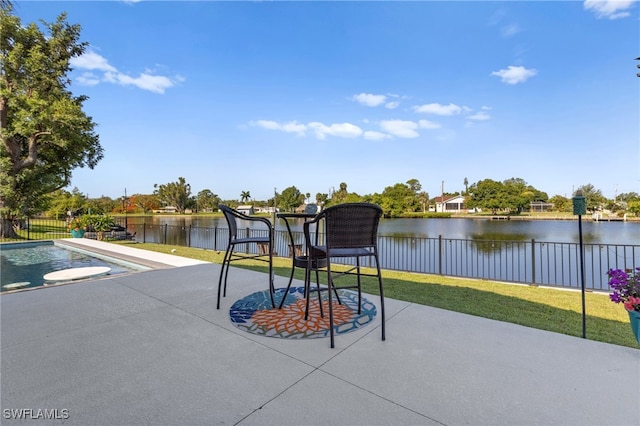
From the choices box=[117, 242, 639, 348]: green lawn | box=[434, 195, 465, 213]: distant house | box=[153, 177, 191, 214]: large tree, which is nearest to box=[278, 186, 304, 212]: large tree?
box=[153, 177, 191, 214]: large tree

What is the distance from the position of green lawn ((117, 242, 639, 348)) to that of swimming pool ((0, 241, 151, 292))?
3452 mm

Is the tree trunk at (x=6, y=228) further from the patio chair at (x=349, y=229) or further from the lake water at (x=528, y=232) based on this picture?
the patio chair at (x=349, y=229)

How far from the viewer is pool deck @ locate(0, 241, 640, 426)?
42.9 inches

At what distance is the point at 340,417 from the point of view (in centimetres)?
107

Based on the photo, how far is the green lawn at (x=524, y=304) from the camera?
233 cm

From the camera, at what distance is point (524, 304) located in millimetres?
3092

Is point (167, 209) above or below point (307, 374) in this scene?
above

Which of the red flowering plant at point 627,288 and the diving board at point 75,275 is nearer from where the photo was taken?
the red flowering plant at point 627,288

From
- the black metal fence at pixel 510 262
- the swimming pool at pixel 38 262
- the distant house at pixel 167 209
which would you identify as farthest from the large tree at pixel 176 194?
the swimming pool at pixel 38 262

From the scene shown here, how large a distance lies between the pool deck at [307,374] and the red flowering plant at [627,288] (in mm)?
278

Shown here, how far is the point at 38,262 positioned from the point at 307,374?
286 inches

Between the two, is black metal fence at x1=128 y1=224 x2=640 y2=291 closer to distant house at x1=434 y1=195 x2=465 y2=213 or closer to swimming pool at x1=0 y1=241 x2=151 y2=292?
swimming pool at x1=0 y1=241 x2=151 y2=292

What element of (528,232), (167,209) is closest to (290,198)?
(167,209)

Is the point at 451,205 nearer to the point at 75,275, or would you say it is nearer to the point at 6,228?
the point at 6,228
